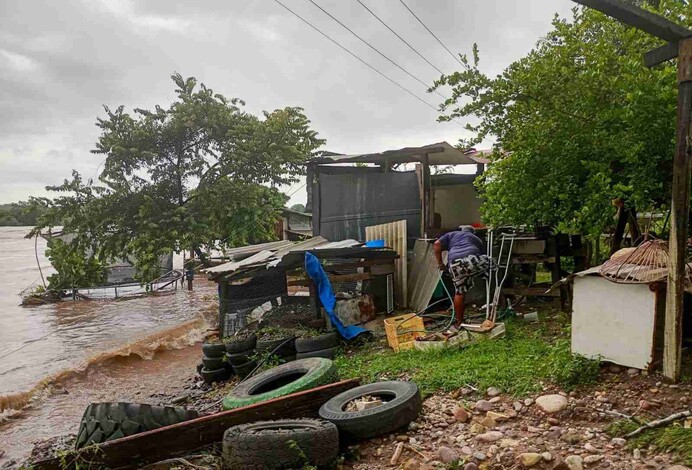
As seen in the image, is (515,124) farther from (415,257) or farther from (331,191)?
(331,191)

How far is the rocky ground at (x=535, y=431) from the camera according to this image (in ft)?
10.7

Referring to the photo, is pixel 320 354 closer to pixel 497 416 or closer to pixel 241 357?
pixel 241 357

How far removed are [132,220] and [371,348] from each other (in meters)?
12.2

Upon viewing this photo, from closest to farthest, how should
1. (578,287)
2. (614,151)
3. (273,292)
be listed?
(578,287) → (614,151) → (273,292)

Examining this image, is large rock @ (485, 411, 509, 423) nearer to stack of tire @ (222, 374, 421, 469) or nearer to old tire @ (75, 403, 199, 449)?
stack of tire @ (222, 374, 421, 469)

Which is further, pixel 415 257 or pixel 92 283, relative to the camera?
pixel 92 283

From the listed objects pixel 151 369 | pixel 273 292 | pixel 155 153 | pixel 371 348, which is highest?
pixel 155 153

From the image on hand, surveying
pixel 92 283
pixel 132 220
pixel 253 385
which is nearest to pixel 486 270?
pixel 253 385

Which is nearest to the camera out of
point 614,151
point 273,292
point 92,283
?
point 614,151

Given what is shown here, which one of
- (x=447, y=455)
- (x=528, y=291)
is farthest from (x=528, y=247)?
(x=447, y=455)

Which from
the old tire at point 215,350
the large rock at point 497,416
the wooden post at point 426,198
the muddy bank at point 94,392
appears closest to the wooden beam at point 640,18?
the large rock at point 497,416

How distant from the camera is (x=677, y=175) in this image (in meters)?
3.99

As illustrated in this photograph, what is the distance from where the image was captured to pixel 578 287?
489 cm

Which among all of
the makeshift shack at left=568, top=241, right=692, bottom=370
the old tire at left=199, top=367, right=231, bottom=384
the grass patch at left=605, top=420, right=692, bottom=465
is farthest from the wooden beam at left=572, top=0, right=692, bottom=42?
the old tire at left=199, top=367, right=231, bottom=384
